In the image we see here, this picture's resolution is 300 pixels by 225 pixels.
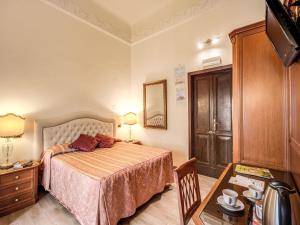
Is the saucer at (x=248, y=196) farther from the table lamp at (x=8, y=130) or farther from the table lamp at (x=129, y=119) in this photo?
the table lamp at (x=129, y=119)

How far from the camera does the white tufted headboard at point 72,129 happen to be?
288 centimetres

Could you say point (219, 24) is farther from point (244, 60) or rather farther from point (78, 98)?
point (78, 98)

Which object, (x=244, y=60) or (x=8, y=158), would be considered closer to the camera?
(x=244, y=60)

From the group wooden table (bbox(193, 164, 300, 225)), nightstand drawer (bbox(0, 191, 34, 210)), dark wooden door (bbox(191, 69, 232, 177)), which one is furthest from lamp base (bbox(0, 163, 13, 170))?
dark wooden door (bbox(191, 69, 232, 177))

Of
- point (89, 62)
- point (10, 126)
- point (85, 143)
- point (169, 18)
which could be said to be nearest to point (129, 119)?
point (85, 143)

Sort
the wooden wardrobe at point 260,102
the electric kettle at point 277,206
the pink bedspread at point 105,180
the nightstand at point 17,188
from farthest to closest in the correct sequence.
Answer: the nightstand at point 17,188 → the pink bedspread at point 105,180 → the wooden wardrobe at point 260,102 → the electric kettle at point 277,206

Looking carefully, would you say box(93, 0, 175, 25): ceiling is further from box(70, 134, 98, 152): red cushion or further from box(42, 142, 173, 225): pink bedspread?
box(42, 142, 173, 225): pink bedspread

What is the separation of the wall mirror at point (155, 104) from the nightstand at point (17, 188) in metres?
2.54

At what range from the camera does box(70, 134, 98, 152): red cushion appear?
2.97 meters

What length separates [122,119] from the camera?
439 centimetres

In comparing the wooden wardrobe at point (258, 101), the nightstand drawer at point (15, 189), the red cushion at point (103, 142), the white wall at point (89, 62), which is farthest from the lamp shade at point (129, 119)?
the wooden wardrobe at point (258, 101)

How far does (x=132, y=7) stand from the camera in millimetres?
3865

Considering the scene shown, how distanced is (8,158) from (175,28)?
4.06m

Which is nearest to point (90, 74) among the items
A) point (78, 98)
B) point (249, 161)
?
point (78, 98)
